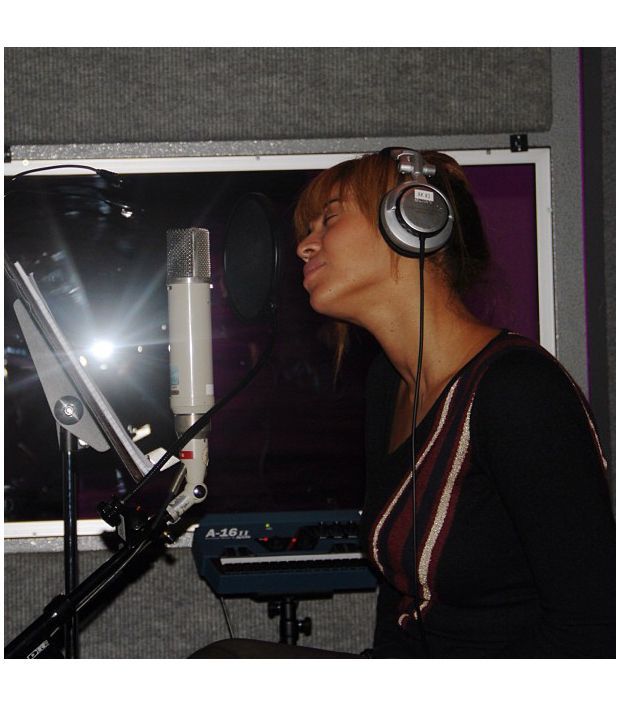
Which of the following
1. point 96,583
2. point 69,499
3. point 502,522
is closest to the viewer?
point 96,583

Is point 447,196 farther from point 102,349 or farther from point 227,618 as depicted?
point 227,618

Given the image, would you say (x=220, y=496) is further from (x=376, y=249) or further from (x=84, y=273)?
(x=376, y=249)

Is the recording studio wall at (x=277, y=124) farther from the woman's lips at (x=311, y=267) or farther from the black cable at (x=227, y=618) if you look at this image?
the woman's lips at (x=311, y=267)

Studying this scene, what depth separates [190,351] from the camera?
94 centimetres

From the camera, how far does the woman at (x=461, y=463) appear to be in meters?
0.93

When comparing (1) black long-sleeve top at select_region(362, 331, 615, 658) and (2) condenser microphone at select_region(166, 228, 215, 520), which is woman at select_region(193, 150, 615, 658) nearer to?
(1) black long-sleeve top at select_region(362, 331, 615, 658)

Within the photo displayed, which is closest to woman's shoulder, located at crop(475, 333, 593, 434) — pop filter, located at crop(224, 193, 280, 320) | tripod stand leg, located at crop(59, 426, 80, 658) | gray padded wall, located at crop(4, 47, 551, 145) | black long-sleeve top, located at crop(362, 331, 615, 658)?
black long-sleeve top, located at crop(362, 331, 615, 658)

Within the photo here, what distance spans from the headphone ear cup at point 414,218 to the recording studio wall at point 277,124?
891 millimetres

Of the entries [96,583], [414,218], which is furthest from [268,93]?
[96,583]

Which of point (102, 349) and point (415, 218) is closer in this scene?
point (415, 218)

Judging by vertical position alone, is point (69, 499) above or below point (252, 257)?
below

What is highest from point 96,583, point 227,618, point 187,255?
point 187,255

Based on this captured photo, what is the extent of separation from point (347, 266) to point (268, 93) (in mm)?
928

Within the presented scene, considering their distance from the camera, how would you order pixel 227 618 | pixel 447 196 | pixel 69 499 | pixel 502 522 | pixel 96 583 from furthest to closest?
pixel 227 618 → pixel 447 196 → pixel 69 499 → pixel 502 522 → pixel 96 583
